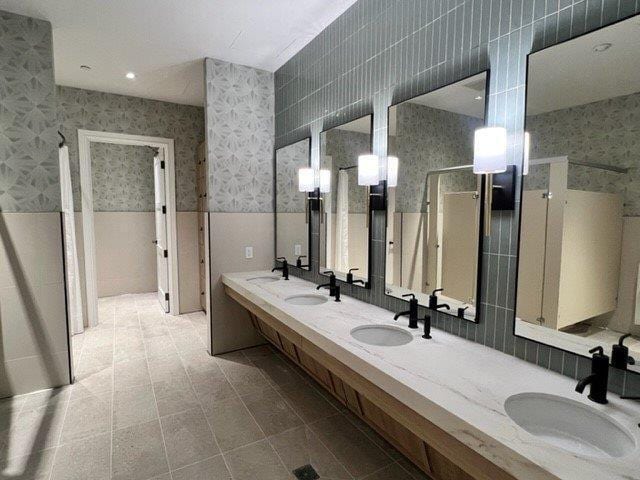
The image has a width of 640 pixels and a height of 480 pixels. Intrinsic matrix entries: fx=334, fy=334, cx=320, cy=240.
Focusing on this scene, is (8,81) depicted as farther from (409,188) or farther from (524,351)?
(524,351)

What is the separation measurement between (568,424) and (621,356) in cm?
29

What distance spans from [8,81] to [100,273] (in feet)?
11.7

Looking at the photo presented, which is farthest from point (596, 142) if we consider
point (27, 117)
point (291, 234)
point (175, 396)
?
point (27, 117)

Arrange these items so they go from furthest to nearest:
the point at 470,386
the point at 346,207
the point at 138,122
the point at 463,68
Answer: the point at 138,122, the point at 346,207, the point at 463,68, the point at 470,386

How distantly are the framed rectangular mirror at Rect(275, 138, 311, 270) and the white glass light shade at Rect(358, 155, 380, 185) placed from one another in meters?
0.89

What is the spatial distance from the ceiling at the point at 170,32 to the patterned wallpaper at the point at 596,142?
67.8 inches

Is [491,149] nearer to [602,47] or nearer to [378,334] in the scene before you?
[602,47]

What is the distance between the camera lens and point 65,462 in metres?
1.88

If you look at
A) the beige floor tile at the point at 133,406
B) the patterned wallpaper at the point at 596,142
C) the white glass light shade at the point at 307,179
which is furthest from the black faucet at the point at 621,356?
the beige floor tile at the point at 133,406

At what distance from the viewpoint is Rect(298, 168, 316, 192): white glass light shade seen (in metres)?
2.92

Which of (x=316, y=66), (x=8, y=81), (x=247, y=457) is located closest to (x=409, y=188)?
(x=316, y=66)

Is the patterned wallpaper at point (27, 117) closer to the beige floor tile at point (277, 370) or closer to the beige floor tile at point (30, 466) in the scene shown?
the beige floor tile at point (30, 466)

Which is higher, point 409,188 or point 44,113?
point 44,113

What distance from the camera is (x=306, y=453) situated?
76.6 inches
